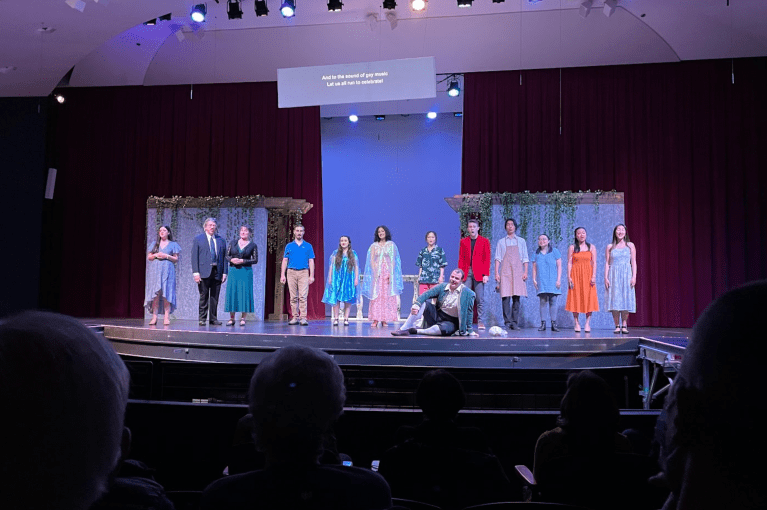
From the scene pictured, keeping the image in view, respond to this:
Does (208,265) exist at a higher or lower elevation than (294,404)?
higher

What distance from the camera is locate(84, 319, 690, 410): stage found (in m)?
4.24

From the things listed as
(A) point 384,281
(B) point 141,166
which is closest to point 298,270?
(A) point 384,281

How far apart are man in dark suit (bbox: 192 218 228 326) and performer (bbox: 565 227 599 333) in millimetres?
4907

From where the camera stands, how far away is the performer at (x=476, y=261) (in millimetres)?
8969

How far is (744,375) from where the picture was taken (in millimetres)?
479

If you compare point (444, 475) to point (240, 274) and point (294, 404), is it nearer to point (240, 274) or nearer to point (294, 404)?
point (294, 404)

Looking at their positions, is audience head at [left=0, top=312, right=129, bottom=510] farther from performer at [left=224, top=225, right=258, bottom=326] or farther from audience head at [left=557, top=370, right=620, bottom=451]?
performer at [left=224, top=225, right=258, bottom=326]

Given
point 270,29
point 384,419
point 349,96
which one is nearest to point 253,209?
point 349,96

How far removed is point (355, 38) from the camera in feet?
35.7

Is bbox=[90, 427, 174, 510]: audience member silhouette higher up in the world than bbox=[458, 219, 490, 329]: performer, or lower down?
lower down

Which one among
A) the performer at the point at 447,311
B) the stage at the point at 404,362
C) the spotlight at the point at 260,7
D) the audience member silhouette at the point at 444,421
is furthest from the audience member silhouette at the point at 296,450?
the spotlight at the point at 260,7

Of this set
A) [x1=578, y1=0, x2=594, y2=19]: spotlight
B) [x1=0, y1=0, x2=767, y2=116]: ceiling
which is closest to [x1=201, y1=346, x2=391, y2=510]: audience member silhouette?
[x1=0, y1=0, x2=767, y2=116]: ceiling

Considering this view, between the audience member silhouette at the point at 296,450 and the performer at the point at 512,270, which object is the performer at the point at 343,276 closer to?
the performer at the point at 512,270

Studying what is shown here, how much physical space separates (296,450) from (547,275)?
7977 millimetres
